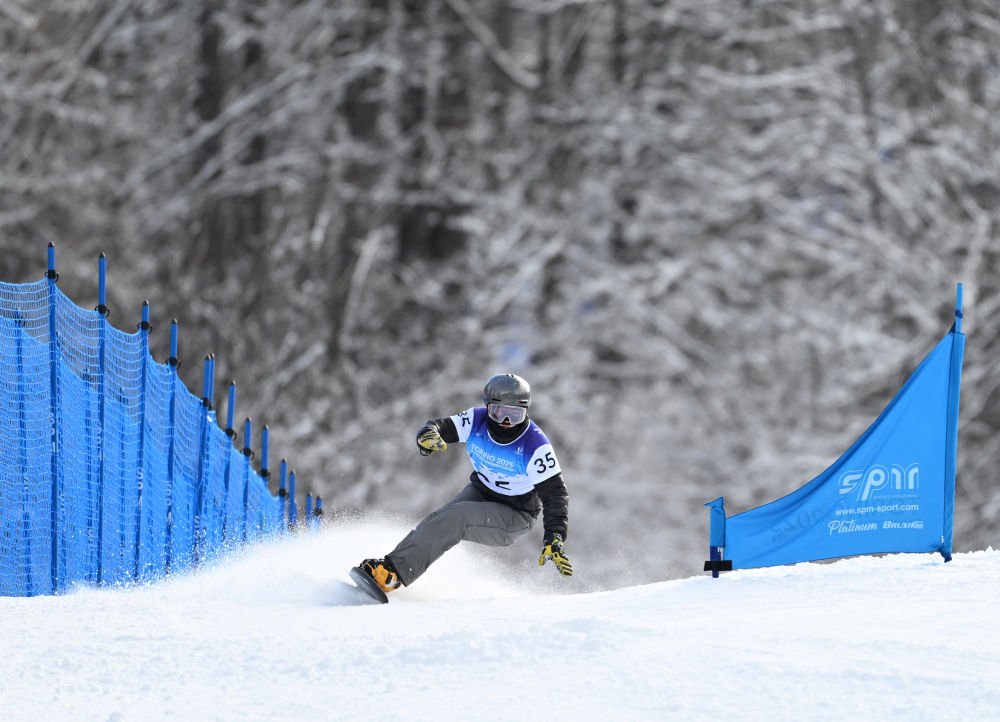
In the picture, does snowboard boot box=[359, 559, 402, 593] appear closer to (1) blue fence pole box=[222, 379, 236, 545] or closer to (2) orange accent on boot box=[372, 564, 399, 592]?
(2) orange accent on boot box=[372, 564, 399, 592]

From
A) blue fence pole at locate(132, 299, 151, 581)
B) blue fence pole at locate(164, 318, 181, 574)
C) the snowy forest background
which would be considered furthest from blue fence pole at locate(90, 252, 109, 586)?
the snowy forest background

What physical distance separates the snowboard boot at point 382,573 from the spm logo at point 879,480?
214cm

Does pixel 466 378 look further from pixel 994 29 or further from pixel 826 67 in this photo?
pixel 994 29

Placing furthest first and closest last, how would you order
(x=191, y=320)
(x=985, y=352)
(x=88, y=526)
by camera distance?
(x=985, y=352), (x=191, y=320), (x=88, y=526)

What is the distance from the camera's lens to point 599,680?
397 centimetres

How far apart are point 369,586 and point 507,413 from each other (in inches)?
42.8

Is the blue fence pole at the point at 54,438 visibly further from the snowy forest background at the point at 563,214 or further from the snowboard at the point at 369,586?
the snowy forest background at the point at 563,214

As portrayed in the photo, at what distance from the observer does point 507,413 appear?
6.74 meters

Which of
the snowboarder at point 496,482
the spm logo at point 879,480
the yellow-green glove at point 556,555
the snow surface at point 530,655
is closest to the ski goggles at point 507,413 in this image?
the snowboarder at point 496,482

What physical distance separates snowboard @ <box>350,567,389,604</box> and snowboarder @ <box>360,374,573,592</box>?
20 cm

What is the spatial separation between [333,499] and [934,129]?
60.7 ft

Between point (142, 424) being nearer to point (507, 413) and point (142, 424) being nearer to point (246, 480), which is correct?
point (507, 413)

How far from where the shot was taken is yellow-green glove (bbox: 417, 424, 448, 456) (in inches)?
263

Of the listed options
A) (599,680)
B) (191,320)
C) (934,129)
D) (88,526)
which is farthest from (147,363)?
(934,129)
